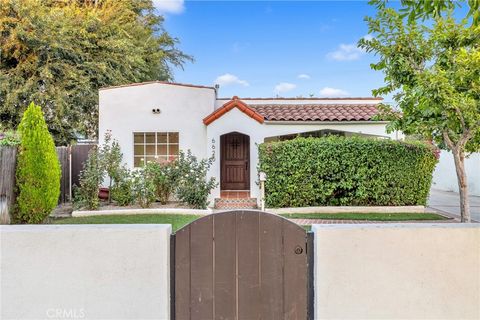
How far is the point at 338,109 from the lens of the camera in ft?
46.9

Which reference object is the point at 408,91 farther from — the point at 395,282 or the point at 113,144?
the point at 113,144

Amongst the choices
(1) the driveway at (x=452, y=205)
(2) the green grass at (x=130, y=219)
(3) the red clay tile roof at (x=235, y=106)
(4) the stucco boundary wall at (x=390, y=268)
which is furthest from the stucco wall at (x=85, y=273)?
(1) the driveway at (x=452, y=205)

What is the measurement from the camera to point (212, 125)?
43.6 feet

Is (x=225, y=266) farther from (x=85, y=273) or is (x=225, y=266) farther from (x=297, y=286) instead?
(x=85, y=273)

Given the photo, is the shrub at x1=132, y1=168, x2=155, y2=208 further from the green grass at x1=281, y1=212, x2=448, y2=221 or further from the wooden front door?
the green grass at x1=281, y1=212, x2=448, y2=221

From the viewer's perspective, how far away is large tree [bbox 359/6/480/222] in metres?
7.23

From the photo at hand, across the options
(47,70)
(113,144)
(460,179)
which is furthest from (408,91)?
(47,70)

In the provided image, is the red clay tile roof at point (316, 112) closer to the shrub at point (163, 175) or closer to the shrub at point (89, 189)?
the shrub at point (163, 175)

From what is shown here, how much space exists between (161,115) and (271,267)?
38.5 feet

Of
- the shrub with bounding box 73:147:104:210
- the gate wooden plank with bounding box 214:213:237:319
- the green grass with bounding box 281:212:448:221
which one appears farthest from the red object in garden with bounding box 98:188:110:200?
the gate wooden plank with bounding box 214:213:237:319

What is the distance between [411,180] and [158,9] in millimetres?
20703

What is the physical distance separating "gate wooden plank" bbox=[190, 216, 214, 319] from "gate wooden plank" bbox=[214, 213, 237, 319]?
5cm

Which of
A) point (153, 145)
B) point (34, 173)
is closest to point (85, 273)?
point (34, 173)

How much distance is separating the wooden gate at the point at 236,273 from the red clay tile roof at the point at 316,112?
34.7 ft
